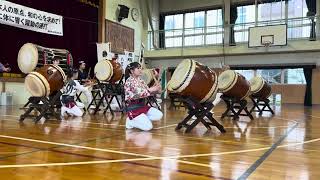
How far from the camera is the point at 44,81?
16.0 feet

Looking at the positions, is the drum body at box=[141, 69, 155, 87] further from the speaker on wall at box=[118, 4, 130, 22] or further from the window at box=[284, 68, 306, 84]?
the window at box=[284, 68, 306, 84]

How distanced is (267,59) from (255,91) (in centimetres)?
669

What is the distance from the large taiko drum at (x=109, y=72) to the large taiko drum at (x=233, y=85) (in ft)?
6.92

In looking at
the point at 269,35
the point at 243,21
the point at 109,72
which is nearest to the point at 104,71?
the point at 109,72

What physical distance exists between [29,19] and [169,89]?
6.19m

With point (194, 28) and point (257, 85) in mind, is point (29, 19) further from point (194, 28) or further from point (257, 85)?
point (194, 28)

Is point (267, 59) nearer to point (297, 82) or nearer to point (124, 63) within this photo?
point (297, 82)

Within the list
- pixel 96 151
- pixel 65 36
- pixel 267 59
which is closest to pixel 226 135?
pixel 96 151

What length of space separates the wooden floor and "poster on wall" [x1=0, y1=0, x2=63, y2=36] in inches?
211

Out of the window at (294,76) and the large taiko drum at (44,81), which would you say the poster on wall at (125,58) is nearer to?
the window at (294,76)

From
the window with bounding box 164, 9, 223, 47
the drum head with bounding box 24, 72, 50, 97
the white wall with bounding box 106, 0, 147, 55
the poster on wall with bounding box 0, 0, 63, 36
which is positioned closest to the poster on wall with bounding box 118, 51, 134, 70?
the white wall with bounding box 106, 0, 147, 55

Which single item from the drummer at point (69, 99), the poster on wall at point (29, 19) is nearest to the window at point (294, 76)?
the poster on wall at point (29, 19)

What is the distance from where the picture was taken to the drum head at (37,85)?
4.88 meters

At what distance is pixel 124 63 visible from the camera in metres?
11.7
